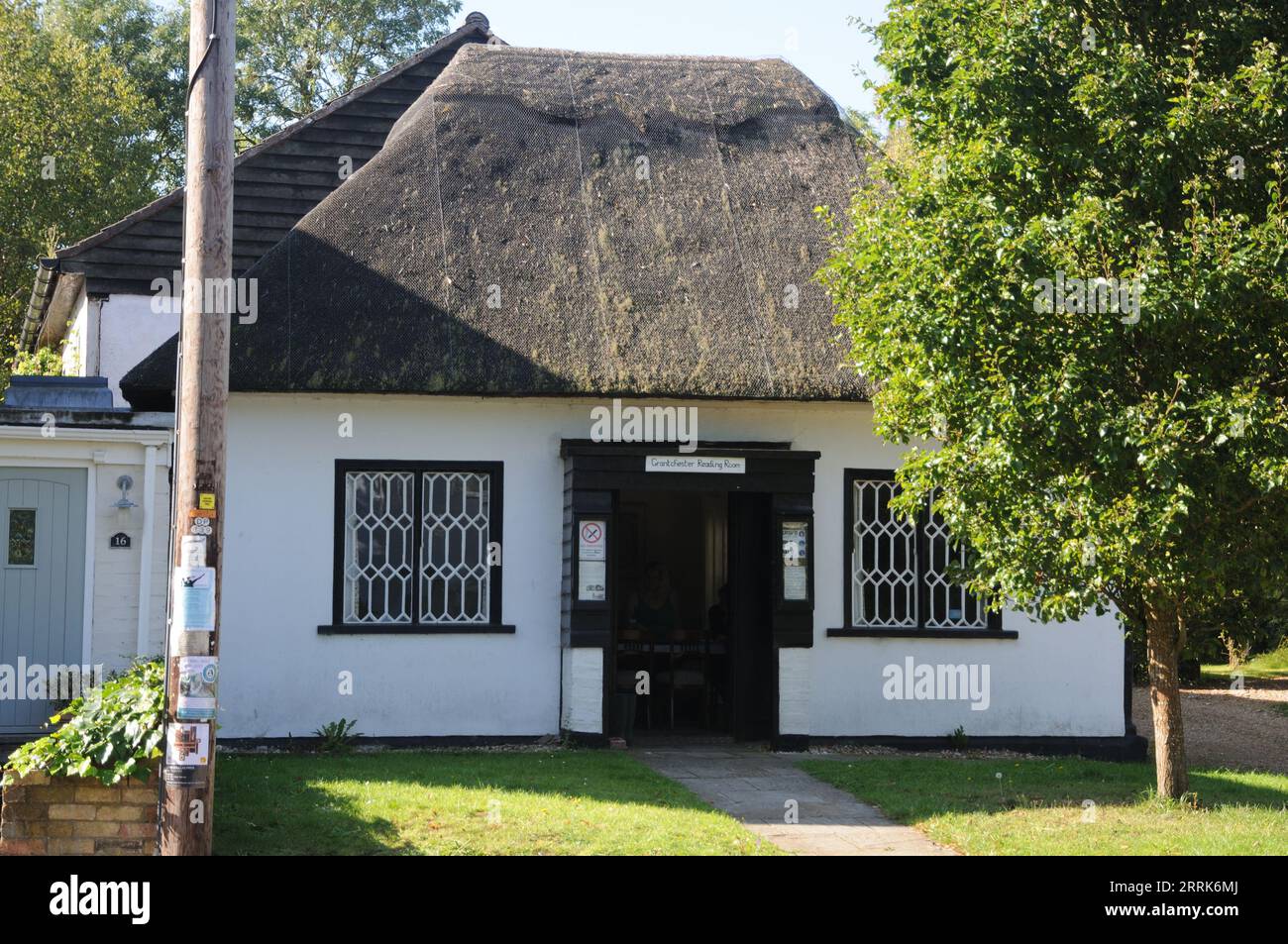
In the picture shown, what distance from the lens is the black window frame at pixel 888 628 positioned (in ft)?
45.6

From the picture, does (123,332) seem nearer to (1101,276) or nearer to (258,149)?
(258,149)

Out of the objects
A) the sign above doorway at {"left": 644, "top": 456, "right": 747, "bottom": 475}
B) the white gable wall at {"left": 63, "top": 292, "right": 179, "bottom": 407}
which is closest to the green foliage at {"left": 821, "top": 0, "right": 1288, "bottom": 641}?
the sign above doorway at {"left": 644, "top": 456, "right": 747, "bottom": 475}

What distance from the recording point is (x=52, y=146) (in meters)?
26.8

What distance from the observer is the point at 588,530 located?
43.5 feet

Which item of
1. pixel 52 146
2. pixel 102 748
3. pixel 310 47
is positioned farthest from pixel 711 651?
pixel 310 47

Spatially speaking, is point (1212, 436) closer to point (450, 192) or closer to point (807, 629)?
point (807, 629)

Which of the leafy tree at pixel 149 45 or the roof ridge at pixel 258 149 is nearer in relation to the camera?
the roof ridge at pixel 258 149

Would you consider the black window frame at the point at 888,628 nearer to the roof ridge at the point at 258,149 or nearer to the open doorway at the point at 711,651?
the open doorway at the point at 711,651

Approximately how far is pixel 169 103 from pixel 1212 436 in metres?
31.9

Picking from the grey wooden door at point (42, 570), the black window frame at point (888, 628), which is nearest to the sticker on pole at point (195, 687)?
the grey wooden door at point (42, 570)

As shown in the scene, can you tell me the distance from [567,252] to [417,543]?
3.35 metres

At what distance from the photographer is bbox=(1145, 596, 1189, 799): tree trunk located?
34.1 ft

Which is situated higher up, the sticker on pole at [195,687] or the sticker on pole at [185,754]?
the sticker on pole at [195,687]

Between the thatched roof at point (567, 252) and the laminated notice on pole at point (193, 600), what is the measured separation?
18.7 feet
